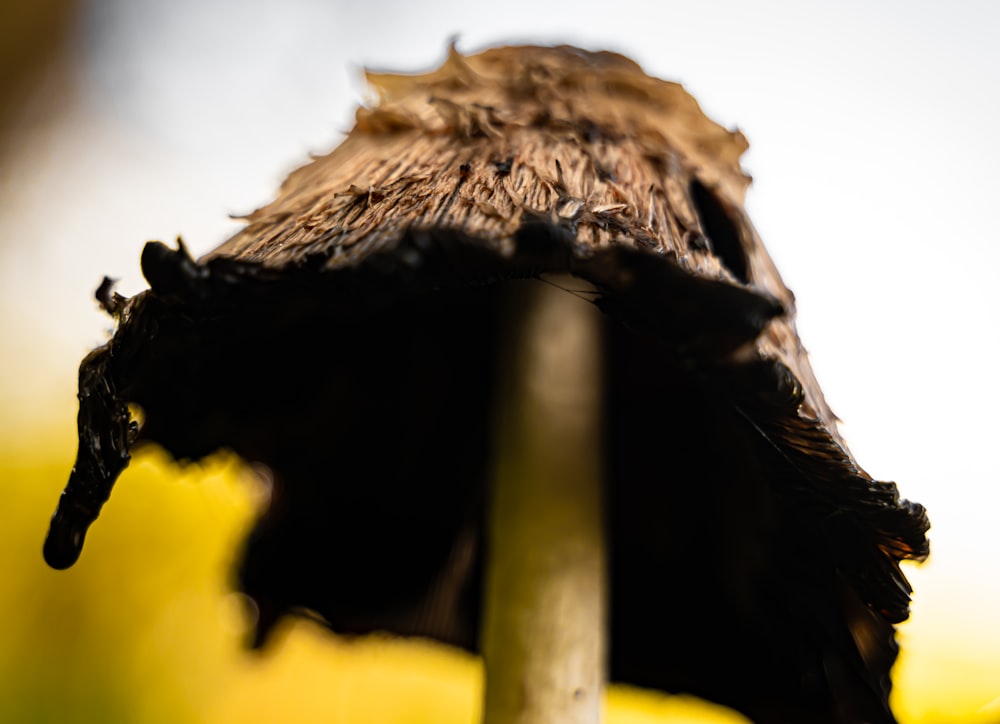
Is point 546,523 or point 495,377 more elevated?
point 495,377

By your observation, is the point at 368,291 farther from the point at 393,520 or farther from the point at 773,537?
the point at 393,520

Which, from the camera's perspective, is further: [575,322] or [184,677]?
[184,677]

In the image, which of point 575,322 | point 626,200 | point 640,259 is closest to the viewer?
point 640,259

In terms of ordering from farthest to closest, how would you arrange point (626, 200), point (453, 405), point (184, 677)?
point (184, 677), point (453, 405), point (626, 200)

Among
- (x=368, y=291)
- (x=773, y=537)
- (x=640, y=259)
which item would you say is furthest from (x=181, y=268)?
(x=773, y=537)

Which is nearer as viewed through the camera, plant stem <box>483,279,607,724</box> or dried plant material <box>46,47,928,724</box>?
dried plant material <box>46,47,928,724</box>

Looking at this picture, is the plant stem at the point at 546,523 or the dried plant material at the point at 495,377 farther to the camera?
the plant stem at the point at 546,523

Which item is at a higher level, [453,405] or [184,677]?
[453,405]

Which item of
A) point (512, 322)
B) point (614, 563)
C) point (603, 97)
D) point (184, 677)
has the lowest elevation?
point (184, 677)
